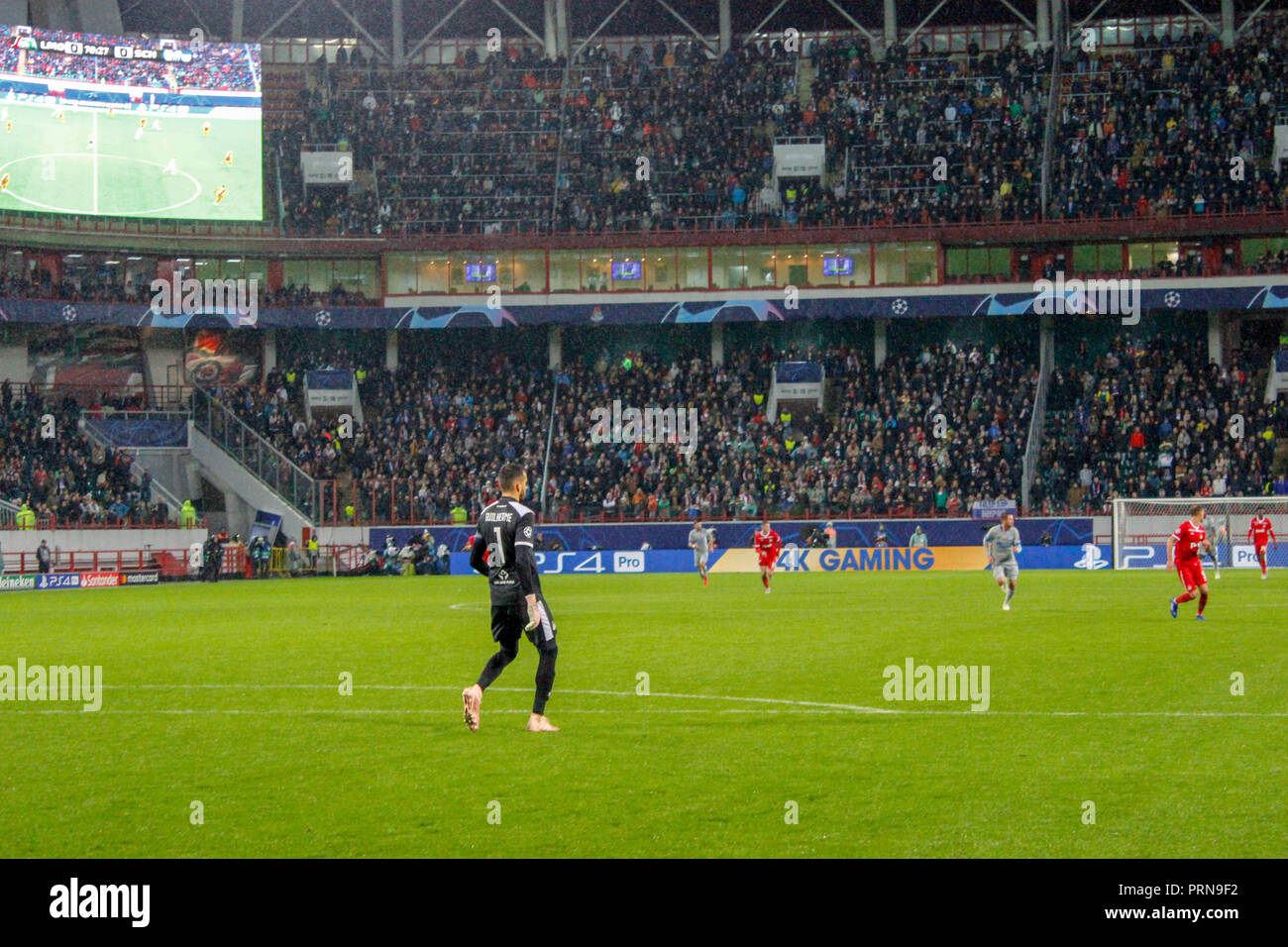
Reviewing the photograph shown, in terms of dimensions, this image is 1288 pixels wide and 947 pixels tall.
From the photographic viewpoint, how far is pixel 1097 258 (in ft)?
205

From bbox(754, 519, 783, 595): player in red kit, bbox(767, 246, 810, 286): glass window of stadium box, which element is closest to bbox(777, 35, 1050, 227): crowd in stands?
bbox(767, 246, 810, 286): glass window of stadium box

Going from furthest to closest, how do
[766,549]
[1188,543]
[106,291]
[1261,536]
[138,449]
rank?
[106,291] → [138,449] → [1261,536] → [766,549] → [1188,543]


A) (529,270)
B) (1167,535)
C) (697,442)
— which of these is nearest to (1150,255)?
(1167,535)

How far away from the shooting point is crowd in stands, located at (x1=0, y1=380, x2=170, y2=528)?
50.8 meters

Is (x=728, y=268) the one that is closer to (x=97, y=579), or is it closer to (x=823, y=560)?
(x=823, y=560)

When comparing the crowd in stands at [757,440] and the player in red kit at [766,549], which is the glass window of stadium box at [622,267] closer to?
the crowd in stands at [757,440]

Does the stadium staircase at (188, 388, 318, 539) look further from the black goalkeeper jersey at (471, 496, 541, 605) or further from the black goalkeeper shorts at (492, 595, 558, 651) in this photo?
the black goalkeeper jersey at (471, 496, 541, 605)

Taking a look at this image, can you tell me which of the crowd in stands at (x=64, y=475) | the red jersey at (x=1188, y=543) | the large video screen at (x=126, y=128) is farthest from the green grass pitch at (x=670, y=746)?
the large video screen at (x=126, y=128)

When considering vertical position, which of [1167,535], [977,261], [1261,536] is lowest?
[1167,535]

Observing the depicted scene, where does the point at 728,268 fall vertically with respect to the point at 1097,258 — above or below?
below

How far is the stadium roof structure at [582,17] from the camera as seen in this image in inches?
2756

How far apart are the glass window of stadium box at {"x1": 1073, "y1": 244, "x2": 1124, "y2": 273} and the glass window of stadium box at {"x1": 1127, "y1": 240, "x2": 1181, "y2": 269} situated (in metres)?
0.52

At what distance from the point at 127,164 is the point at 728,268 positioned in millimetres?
25341

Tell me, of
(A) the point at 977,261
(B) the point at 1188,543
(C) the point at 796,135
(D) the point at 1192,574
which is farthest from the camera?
(C) the point at 796,135
